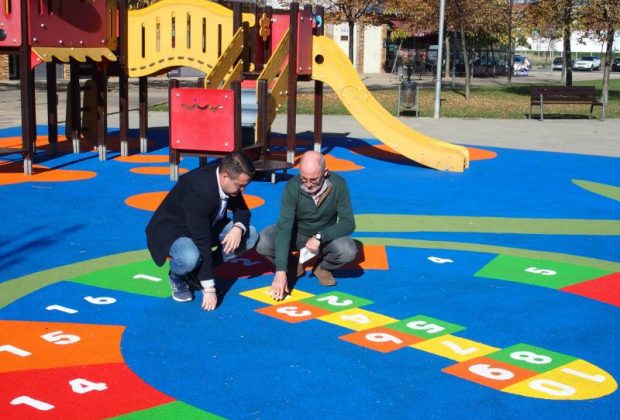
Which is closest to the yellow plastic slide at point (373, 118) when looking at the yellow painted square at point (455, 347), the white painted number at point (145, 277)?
the white painted number at point (145, 277)

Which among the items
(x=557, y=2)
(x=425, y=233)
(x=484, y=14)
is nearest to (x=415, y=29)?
(x=484, y=14)

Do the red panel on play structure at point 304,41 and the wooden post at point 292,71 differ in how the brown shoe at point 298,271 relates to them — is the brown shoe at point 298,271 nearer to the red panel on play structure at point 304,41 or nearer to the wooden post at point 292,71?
the wooden post at point 292,71

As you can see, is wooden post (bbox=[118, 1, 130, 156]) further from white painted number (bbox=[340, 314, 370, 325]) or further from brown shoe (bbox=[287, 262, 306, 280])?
white painted number (bbox=[340, 314, 370, 325])

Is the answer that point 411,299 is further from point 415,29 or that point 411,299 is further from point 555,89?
point 415,29

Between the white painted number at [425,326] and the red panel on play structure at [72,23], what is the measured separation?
9366mm

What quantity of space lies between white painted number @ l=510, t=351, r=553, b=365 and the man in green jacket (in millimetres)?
1767

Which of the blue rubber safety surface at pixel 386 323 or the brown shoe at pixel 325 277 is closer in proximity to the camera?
the blue rubber safety surface at pixel 386 323

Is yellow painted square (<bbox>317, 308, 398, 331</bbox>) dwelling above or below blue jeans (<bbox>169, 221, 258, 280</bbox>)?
A: below

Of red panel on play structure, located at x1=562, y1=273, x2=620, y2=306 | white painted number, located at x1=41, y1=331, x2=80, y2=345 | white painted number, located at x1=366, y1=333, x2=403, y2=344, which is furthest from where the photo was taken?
red panel on play structure, located at x1=562, y1=273, x2=620, y2=306

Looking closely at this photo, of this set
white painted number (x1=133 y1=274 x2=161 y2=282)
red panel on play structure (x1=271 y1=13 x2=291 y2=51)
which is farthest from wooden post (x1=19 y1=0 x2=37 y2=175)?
white painted number (x1=133 y1=274 x2=161 y2=282)

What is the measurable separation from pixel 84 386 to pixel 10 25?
31.5 ft

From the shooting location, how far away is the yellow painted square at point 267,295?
710 centimetres

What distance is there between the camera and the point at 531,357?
5.90 m

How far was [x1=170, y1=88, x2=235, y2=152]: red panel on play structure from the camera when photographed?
1273 cm
